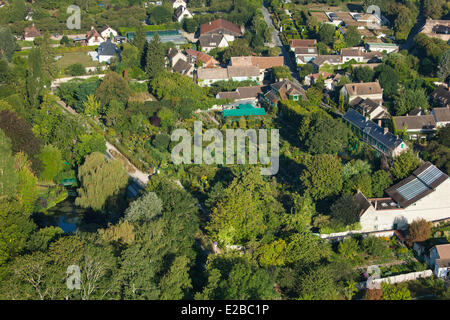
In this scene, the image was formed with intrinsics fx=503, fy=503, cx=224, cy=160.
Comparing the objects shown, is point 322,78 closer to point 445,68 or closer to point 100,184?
point 445,68

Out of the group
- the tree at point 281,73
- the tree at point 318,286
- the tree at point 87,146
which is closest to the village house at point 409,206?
the tree at point 318,286

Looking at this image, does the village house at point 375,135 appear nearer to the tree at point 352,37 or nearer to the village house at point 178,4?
the tree at point 352,37

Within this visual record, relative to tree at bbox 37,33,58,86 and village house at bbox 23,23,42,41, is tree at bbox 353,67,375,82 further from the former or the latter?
village house at bbox 23,23,42,41

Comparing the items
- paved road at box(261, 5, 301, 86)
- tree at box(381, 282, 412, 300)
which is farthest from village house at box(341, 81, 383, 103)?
tree at box(381, 282, 412, 300)

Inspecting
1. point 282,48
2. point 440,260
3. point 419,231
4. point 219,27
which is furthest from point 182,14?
point 440,260

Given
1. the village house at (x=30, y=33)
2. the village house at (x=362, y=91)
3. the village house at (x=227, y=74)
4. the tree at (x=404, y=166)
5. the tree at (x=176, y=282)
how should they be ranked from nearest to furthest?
the tree at (x=176, y=282)
the tree at (x=404, y=166)
the village house at (x=362, y=91)
the village house at (x=227, y=74)
the village house at (x=30, y=33)

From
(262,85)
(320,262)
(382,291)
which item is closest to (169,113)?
(262,85)

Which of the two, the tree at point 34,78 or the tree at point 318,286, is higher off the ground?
the tree at point 318,286
